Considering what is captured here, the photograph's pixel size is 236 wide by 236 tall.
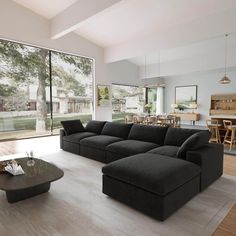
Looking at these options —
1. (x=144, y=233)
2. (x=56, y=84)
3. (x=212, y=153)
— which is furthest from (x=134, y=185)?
(x=56, y=84)

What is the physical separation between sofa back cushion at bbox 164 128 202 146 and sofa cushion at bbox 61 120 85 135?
2550mm

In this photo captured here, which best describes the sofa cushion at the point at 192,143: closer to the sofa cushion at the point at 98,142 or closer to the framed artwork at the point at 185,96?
the sofa cushion at the point at 98,142

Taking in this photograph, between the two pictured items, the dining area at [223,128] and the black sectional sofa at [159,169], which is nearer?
the black sectional sofa at [159,169]

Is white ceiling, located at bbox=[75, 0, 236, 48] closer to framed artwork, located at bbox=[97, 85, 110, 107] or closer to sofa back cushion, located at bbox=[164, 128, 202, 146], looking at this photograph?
framed artwork, located at bbox=[97, 85, 110, 107]

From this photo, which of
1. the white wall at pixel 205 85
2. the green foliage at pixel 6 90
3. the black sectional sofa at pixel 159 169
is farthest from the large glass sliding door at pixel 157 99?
the green foliage at pixel 6 90

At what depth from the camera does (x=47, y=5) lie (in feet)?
16.8

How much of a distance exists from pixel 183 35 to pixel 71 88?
3.91 metres

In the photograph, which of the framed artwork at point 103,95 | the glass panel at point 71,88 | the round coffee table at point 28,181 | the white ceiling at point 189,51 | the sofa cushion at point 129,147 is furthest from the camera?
the framed artwork at point 103,95

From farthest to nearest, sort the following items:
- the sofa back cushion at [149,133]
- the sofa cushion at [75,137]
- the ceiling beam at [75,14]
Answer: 1. the sofa cushion at [75,137]
2. the ceiling beam at [75,14]
3. the sofa back cushion at [149,133]

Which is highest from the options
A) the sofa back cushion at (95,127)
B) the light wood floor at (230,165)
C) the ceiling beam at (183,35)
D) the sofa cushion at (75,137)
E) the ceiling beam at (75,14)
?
the ceiling beam at (75,14)

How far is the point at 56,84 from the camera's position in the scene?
6.30 metres

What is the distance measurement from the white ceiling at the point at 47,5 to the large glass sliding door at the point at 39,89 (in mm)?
1034

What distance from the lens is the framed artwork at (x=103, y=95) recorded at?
24.2ft

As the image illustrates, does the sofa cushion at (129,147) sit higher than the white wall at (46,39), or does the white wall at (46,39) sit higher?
the white wall at (46,39)
